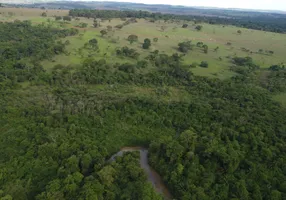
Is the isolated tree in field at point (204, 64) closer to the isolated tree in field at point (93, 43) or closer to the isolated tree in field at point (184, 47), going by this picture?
the isolated tree in field at point (184, 47)

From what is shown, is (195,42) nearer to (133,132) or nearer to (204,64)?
(204,64)

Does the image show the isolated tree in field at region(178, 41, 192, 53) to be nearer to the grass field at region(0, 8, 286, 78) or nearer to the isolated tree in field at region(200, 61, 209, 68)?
the grass field at region(0, 8, 286, 78)

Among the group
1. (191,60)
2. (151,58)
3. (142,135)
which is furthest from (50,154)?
(191,60)

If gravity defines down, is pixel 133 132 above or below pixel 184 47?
below

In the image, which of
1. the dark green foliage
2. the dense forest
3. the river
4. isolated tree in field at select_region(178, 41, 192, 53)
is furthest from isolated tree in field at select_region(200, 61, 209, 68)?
the river

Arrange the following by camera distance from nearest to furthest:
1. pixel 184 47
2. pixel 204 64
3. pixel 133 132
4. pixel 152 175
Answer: pixel 152 175
pixel 133 132
pixel 204 64
pixel 184 47

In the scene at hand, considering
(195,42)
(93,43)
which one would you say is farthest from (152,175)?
(195,42)

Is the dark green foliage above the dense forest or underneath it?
above

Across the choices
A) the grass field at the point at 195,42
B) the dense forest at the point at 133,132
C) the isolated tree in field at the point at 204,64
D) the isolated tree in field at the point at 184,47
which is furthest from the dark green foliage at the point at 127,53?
the isolated tree in field at the point at 204,64

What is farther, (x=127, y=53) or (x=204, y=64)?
(x=127, y=53)

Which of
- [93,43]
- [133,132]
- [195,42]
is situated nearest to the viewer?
[133,132]
